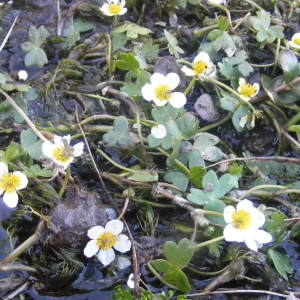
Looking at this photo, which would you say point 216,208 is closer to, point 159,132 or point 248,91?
point 159,132

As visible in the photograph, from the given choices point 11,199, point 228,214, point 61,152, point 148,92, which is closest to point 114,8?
point 148,92

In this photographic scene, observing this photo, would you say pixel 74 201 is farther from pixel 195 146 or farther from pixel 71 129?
pixel 195 146

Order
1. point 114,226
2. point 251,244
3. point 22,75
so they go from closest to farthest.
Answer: point 251,244, point 114,226, point 22,75

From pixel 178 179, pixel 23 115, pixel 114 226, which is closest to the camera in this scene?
pixel 114 226

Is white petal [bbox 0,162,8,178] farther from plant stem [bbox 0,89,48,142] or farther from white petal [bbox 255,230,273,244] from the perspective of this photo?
white petal [bbox 255,230,273,244]

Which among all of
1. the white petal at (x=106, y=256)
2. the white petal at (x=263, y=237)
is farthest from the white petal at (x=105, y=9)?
the white petal at (x=263, y=237)
